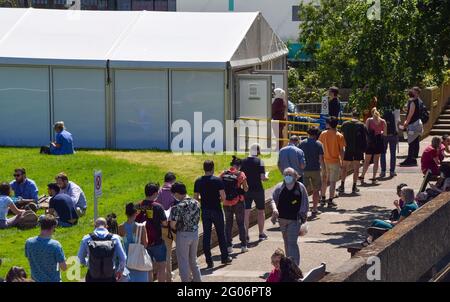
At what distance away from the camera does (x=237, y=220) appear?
58.9ft

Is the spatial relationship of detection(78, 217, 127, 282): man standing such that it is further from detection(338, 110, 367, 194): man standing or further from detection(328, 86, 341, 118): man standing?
detection(328, 86, 341, 118): man standing

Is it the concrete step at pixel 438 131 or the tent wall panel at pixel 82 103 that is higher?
the tent wall panel at pixel 82 103

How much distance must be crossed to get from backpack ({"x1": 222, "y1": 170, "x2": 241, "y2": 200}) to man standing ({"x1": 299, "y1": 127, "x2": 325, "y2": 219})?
124 inches

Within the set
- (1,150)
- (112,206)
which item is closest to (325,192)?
(112,206)

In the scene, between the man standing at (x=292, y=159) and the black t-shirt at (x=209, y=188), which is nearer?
the black t-shirt at (x=209, y=188)

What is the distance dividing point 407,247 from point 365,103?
7.13 meters

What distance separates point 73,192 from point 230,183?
305 cm

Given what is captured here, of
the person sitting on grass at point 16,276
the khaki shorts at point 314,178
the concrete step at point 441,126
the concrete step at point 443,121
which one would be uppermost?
the concrete step at point 443,121

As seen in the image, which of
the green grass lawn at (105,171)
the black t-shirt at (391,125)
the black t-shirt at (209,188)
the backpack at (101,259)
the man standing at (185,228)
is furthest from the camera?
the black t-shirt at (391,125)

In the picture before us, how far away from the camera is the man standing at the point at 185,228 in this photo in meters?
15.1

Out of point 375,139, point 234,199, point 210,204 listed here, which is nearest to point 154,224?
point 210,204

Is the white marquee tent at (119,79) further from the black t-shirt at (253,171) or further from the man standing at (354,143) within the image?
the black t-shirt at (253,171)

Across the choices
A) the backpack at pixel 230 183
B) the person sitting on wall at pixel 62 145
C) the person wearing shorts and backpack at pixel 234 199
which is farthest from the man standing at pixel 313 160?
the person sitting on wall at pixel 62 145

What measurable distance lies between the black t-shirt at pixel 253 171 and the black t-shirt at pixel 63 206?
2841 mm
